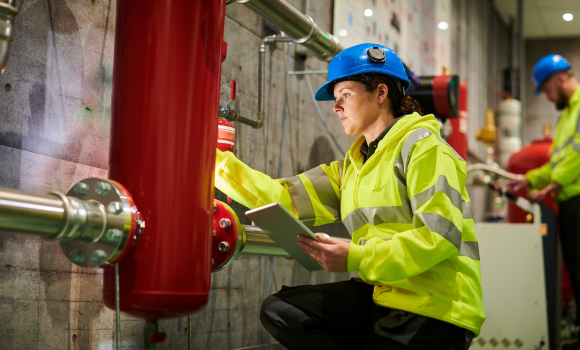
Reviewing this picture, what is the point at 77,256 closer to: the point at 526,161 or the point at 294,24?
the point at 294,24

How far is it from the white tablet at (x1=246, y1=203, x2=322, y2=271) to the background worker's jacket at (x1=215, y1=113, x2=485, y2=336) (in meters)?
0.12

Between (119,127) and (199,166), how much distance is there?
17 centimetres

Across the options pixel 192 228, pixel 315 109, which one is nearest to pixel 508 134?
pixel 315 109

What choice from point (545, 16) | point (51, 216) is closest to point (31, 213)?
point (51, 216)

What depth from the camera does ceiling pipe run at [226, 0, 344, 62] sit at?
161 cm

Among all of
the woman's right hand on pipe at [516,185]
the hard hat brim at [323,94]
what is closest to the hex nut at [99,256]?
the hard hat brim at [323,94]

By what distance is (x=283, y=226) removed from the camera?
3.92 ft

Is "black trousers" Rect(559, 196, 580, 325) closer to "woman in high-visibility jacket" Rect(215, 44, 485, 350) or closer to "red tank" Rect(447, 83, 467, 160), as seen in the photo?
"red tank" Rect(447, 83, 467, 160)

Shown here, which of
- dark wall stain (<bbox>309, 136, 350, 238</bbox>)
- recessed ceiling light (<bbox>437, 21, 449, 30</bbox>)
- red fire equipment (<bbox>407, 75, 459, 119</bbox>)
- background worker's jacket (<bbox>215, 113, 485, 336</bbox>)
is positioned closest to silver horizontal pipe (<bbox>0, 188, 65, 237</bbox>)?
background worker's jacket (<bbox>215, 113, 485, 336</bbox>)

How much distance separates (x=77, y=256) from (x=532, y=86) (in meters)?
8.14

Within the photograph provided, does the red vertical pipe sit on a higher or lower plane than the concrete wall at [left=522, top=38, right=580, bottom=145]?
lower

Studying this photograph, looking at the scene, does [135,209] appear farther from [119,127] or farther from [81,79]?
[81,79]

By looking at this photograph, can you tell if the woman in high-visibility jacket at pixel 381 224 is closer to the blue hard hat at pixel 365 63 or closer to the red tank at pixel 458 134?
the blue hard hat at pixel 365 63

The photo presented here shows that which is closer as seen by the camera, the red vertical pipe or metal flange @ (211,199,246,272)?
the red vertical pipe
